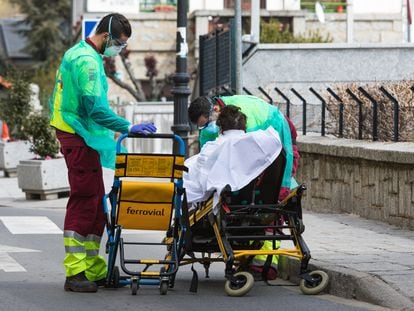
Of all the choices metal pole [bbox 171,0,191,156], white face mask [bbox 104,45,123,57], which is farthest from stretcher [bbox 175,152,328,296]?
metal pole [bbox 171,0,191,156]

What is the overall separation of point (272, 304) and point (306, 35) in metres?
43.4

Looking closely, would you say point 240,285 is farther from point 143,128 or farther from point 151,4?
point 151,4

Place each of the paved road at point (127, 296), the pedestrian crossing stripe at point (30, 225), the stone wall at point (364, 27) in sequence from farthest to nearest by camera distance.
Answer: the stone wall at point (364, 27), the pedestrian crossing stripe at point (30, 225), the paved road at point (127, 296)

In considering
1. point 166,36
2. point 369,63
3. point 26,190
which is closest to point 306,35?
point 166,36

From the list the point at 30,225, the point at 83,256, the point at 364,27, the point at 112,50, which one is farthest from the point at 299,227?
the point at 364,27

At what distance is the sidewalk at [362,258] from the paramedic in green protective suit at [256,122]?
270 millimetres

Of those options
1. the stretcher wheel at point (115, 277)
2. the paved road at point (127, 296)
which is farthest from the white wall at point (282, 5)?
the stretcher wheel at point (115, 277)

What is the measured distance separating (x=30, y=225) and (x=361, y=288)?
7.55 m

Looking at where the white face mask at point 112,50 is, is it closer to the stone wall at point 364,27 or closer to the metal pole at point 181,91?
the metal pole at point 181,91

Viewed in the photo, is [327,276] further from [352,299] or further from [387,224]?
[387,224]

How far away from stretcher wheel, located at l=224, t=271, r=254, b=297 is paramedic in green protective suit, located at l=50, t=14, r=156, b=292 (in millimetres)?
963

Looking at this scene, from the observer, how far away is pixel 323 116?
60.5 ft

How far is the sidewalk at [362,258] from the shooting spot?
9695mm

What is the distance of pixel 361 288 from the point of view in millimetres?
9906
